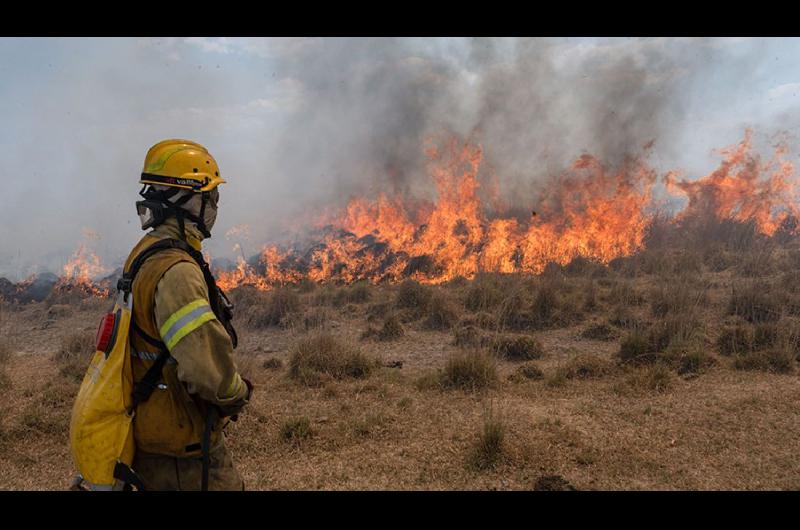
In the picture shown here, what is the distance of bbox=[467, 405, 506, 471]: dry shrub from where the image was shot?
4.84 m

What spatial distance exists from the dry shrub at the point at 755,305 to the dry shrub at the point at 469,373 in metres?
5.69

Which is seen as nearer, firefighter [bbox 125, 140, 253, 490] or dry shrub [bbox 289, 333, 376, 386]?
firefighter [bbox 125, 140, 253, 490]

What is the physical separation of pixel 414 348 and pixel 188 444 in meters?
7.56

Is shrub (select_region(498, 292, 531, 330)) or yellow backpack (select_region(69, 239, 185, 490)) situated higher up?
yellow backpack (select_region(69, 239, 185, 490))

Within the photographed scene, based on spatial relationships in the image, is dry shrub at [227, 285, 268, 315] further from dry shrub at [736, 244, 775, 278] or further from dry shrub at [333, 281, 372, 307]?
dry shrub at [736, 244, 775, 278]

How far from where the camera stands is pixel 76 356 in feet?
30.1

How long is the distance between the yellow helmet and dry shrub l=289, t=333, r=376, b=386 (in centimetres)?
542

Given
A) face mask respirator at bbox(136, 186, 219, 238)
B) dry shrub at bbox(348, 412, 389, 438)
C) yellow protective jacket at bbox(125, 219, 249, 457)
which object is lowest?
dry shrub at bbox(348, 412, 389, 438)

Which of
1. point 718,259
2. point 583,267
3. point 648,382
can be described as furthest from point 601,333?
point 718,259

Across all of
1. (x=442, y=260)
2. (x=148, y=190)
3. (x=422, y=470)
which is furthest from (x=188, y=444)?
(x=442, y=260)

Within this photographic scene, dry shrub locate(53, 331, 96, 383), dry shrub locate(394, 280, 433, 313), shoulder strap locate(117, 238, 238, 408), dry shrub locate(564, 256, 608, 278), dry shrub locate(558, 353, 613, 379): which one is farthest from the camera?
dry shrub locate(564, 256, 608, 278)

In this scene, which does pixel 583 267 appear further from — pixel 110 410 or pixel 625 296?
pixel 110 410

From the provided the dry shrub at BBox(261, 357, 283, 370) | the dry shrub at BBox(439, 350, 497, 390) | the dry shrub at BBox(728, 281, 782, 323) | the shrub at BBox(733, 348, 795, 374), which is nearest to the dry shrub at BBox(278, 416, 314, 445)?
the dry shrub at BBox(439, 350, 497, 390)

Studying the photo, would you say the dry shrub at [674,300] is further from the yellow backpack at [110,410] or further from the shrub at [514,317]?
the yellow backpack at [110,410]
